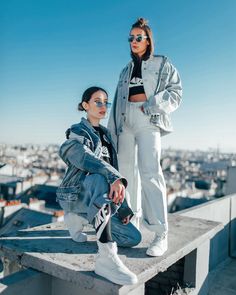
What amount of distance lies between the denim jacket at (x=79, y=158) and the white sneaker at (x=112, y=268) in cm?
39

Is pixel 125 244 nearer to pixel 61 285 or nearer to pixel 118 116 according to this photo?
pixel 61 285

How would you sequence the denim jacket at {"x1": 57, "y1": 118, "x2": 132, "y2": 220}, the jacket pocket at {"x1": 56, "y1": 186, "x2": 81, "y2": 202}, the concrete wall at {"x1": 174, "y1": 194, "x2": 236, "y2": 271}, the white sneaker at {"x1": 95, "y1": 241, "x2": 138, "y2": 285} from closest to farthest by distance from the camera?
the white sneaker at {"x1": 95, "y1": 241, "x2": 138, "y2": 285} < the denim jacket at {"x1": 57, "y1": 118, "x2": 132, "y2": 220} < the jacket pocket at {"x1": 56, "y1": 186, "x2": 81, "y2": 202} < the concrete wall at {"x1": 174, "y1": 194, "x2": 236, "y2": 271}

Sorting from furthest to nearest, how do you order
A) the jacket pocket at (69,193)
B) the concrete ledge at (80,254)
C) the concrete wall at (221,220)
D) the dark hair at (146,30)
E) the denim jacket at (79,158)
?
the concrete wall at (221,220) < the dark hair at (146,30) < the jacket pocket at (69,193) < the denim jacket at (79,158) < the concrete ledge at (80,254)

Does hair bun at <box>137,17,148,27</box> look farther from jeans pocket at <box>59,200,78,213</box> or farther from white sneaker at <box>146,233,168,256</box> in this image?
white sneaker at <box>146,233,168,256</box>

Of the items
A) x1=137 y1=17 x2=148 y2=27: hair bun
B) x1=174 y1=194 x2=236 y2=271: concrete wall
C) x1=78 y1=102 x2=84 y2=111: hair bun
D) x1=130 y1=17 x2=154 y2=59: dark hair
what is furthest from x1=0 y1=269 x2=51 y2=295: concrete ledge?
x1=174 y1=194 x2=236 y2=271: concrete wall

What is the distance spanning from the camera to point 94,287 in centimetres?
171

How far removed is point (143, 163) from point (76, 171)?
0.51 m

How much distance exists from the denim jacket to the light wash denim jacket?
1.24 ft

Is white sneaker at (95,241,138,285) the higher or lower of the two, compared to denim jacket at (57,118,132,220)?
lower

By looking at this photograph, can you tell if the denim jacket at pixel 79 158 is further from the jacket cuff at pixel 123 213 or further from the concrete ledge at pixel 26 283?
the concrete ledge at pixel 26 283

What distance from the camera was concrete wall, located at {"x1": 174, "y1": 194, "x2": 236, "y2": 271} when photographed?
4.49 meters

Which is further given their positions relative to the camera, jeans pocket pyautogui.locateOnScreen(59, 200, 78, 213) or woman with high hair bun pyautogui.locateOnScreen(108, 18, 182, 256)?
woman with high hair bun pyautogui.locateOnScreen(108, 18, 182, 256)

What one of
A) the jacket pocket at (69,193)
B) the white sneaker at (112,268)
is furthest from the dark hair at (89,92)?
the white sneaker at (112,268)

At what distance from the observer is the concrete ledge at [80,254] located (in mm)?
1773
